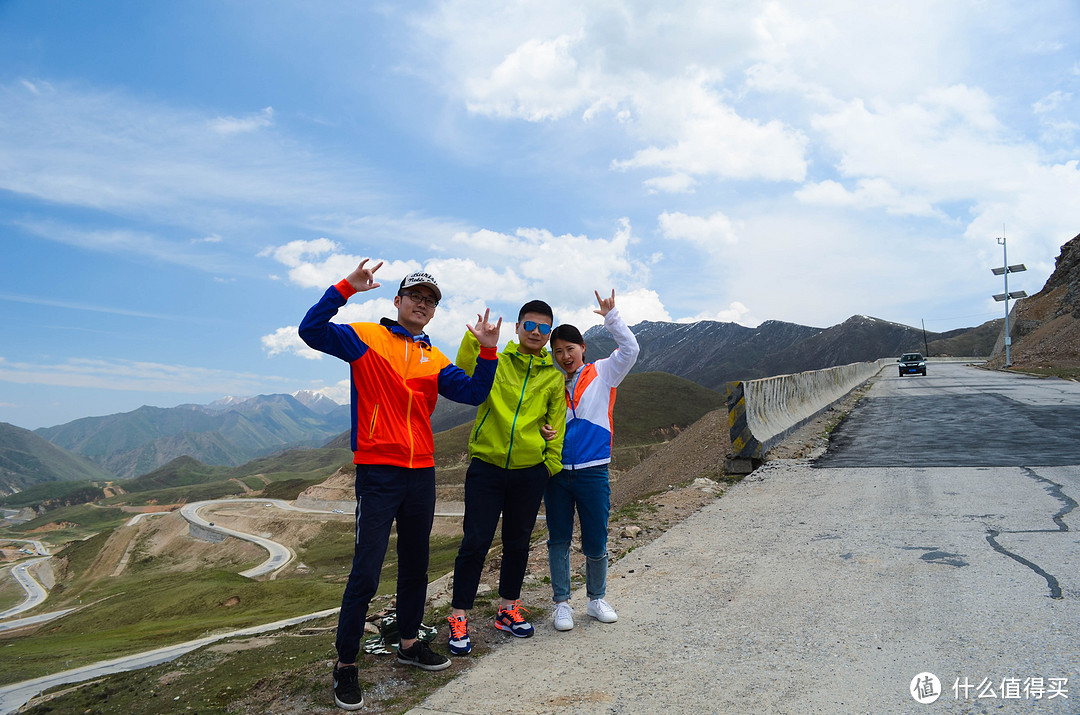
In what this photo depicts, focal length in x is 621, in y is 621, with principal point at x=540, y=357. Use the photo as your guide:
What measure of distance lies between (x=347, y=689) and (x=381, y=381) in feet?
5.13

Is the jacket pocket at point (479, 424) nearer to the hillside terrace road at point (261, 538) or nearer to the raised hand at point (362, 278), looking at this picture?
the raised hand at point (362, 278)

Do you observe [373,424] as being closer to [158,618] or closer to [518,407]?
[518,407]

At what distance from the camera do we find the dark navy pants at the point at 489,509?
12.3 feet

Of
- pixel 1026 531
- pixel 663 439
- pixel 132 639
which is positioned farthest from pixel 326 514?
pixel 1026 531

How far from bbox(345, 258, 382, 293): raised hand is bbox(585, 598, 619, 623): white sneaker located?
2470 mm

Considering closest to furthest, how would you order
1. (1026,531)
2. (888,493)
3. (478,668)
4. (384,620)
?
(478,668) < (384,620) < (1026,531) < (888,493)

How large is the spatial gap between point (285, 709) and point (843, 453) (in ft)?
33.8

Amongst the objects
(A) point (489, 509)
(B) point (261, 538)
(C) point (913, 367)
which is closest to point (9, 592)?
(B) point (261, 538)

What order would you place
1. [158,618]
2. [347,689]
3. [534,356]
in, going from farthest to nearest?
[158,618] < [534,356] < [347,689]

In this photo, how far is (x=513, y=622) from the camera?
3.94 meters

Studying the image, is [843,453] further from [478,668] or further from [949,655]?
[478,668]

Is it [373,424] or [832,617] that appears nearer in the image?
[373,424]

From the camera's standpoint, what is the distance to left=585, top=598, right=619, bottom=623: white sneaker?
13.1 ft

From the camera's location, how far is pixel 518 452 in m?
3.70
